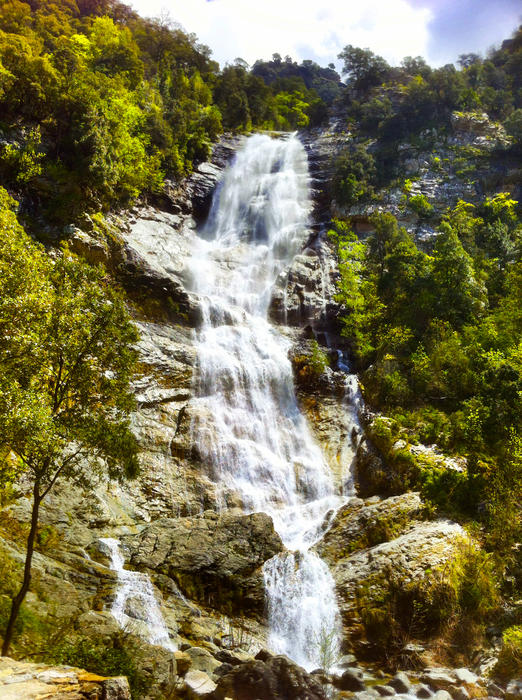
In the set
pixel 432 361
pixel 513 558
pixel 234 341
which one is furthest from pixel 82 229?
pixel 513 558

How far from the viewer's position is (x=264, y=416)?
2339 centimetres

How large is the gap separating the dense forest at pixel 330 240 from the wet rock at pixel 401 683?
2.58 meters

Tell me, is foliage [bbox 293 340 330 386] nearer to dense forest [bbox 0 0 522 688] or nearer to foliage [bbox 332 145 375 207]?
dense forest [bbox 0 0 522 688]

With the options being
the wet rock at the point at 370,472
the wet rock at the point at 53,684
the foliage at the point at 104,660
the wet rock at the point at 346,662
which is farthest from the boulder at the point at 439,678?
the wet rock at the point at 53,684

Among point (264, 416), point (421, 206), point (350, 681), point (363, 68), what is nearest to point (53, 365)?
point (350, 681)

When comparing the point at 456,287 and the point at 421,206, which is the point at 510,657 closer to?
the point at 456,287

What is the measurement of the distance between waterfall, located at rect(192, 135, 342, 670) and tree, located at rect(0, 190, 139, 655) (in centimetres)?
766

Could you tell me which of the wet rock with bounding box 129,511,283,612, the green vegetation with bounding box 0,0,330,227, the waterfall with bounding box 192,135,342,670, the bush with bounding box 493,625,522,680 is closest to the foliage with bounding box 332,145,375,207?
the waterfall with bounding box 192,135,342,670

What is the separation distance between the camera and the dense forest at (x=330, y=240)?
10516 mm

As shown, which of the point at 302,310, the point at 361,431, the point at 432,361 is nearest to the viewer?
the point at 361,431

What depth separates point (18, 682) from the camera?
593 centimetres

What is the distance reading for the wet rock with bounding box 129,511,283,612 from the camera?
14.5 meters

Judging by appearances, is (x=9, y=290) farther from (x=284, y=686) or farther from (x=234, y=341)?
(x=234, y=341)

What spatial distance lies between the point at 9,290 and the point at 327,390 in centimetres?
1874
